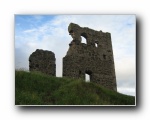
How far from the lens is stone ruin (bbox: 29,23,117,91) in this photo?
9.90 metres

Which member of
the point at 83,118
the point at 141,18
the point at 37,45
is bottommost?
the point at 83,118

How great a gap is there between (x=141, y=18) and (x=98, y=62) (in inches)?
70.7

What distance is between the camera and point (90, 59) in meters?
10.4

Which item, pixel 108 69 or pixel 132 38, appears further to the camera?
pixel 108 69

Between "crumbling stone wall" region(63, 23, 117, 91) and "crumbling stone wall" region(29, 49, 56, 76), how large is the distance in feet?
0.93

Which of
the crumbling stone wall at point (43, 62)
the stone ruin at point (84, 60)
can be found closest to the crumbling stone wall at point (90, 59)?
the stone ruin at point (84, 60)

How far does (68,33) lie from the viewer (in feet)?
32.3

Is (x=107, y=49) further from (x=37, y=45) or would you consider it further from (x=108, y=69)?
(x=37, y=45)

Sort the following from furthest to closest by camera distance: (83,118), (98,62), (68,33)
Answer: (98,62) → (68,33) → (83,118)

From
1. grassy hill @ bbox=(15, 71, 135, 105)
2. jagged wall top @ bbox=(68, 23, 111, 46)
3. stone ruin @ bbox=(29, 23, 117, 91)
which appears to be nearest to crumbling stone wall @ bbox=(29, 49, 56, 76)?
stone ruin @ bbox=(29, 23, 117, 91)

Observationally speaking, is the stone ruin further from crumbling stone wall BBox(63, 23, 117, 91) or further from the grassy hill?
the grassy hill

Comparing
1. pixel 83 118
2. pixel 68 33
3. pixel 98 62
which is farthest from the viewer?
pixel 98 62

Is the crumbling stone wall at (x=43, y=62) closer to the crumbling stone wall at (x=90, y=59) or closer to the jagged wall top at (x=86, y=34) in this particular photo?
the crumbling stone wall at (x=90, y=59)

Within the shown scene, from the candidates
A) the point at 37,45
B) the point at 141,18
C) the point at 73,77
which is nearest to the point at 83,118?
the point at 73,77
